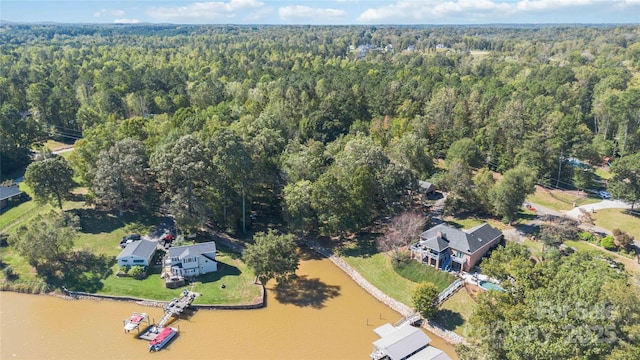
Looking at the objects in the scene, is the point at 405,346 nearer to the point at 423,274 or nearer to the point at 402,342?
the point at 402,342

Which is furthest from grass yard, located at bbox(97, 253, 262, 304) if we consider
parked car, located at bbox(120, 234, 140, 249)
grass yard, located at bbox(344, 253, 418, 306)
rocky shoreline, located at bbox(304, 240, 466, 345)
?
grass yard, located at bbox(344, 253, 418, 306)

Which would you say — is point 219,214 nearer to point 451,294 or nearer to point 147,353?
point 147,353

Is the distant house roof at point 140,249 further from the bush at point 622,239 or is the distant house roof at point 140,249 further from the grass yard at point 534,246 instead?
the bush at point 622,239

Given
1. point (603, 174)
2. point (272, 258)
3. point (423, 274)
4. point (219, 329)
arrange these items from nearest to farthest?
point (219, 329)
point (272, 258)
point (423, 274)
point (603, 174)

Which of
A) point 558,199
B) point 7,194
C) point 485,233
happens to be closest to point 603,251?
point 485,233

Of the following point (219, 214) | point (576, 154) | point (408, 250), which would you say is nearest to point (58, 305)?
point (219, 214)

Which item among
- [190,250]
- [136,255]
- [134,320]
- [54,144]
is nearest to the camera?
[134,320]
